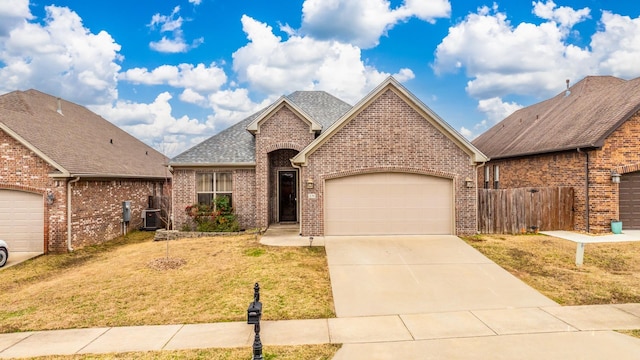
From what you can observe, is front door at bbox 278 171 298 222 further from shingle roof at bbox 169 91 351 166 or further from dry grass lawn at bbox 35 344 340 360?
dry grass lawn at bbox 35 344 340 360

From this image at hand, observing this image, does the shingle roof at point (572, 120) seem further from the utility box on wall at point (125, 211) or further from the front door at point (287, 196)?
the utility box on wall at point (125, 211)

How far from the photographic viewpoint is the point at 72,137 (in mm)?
16641

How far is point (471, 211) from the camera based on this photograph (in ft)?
45.3

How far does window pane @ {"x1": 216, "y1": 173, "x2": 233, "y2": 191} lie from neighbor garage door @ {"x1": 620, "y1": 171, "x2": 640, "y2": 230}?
16.6m

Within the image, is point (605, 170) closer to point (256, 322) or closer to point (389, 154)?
point (389, 154)

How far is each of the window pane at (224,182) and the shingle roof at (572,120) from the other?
1471 centimetres

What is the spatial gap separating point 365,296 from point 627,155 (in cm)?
1335

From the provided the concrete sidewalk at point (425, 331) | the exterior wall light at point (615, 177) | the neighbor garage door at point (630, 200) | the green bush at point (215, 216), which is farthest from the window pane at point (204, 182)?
the neighbor garage door at point (630, 200)

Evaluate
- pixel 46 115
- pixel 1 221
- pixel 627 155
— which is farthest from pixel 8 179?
pixel 627 155

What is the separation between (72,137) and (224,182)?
7425mm

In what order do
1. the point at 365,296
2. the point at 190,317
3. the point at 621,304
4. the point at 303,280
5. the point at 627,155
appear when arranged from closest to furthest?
the point at 190,317 → the point at 621,304 → the point at 365,296 → the point at 303,280 → the point at 627,155

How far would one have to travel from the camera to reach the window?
16.4m

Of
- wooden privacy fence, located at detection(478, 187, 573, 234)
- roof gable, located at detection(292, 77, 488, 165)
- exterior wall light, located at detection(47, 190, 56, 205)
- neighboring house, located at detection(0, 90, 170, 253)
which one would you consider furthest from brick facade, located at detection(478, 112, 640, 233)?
exterior wall light, located at detection(47, 190, 56, 205)

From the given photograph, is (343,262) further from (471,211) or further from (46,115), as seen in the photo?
(46,115)
